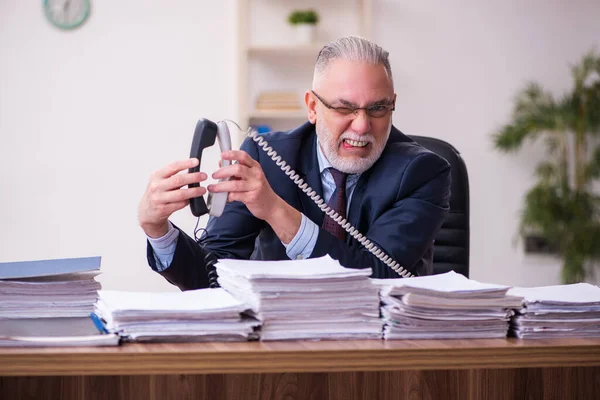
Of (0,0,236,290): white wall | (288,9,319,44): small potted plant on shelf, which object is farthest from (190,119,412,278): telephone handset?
(0,0,236,290): white wall

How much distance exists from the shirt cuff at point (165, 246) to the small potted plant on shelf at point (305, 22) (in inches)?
105

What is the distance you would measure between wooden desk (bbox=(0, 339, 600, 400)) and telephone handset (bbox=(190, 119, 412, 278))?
0.52 metres

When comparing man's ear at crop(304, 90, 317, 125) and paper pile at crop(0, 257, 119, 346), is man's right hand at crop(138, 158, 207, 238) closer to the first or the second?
paper pile at crop(0, 257, 119, 346)

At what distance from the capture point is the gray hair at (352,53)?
6.36 ft

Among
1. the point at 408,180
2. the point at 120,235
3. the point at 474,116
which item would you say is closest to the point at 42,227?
the point at 120,235

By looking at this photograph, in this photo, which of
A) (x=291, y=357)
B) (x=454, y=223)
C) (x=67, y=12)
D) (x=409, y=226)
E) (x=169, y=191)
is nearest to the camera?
(x=291, y=357)

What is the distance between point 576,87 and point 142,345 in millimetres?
3815

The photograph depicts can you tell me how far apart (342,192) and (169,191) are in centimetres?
60

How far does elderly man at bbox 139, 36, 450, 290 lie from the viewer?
5.80 feet

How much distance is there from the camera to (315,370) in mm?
1078

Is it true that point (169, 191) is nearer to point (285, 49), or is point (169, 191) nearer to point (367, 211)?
point (367, 211)

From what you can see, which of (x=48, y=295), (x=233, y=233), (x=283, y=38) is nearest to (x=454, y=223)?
(x=233, y=233)

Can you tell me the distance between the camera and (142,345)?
1104 mm

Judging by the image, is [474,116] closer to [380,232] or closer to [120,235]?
[120,235]
